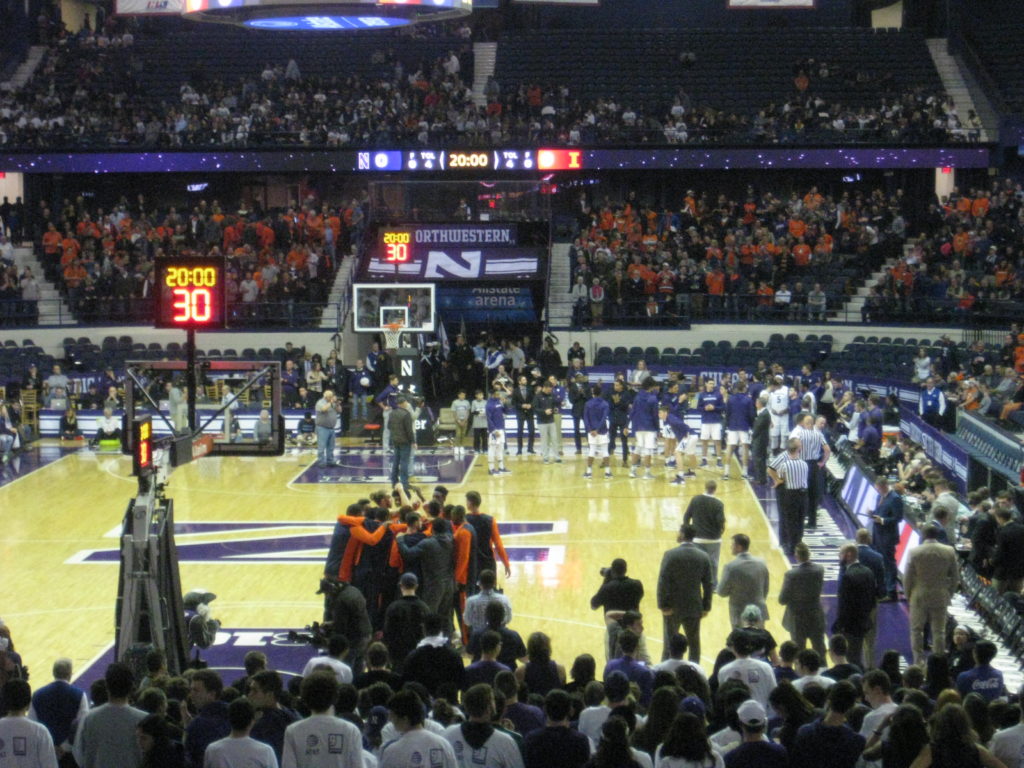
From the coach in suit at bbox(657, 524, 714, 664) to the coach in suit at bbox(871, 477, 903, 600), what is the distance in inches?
137

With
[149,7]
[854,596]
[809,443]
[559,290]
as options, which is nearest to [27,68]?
[149,7]

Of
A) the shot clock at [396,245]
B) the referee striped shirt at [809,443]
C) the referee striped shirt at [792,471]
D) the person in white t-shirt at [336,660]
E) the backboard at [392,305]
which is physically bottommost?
the person in white t-shirt at [336,660]

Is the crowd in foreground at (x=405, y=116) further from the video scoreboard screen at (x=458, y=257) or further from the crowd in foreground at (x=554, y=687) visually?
the crowd in foreground at (x=554, y=687)

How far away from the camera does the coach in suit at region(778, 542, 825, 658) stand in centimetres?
1305

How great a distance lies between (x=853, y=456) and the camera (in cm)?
2212

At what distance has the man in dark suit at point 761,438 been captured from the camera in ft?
76.3

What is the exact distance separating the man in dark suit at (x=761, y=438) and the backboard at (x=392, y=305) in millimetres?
8805

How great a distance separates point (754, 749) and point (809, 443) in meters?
12.2

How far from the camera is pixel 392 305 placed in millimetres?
31062

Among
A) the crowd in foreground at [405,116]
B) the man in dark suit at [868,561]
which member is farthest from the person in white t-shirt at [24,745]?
the crowd in foreground at [405,116]

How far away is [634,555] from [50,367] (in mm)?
18116

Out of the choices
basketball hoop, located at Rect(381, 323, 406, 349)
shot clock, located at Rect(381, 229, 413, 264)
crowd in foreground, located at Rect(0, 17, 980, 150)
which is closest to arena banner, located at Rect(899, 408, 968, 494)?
basketball hoop, located at Rect(381, 323, 406, 349)

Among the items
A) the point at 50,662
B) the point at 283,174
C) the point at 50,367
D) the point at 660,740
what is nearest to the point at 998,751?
the point at 660,740

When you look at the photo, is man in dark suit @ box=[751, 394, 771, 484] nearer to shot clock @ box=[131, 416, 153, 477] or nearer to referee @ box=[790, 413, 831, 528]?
referee @ box=[790, 413, 831, 528]
